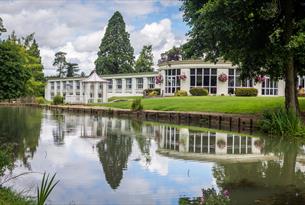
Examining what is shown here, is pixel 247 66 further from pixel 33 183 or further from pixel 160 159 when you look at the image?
pixel 33 183

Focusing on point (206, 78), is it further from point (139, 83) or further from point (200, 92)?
point (139, 83)

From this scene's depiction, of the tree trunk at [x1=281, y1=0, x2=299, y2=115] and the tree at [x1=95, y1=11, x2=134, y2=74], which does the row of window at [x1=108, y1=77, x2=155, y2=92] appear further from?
the tree trunk at [x1=281, y1=0, x2=299, y2=115]

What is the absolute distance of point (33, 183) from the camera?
992 cm

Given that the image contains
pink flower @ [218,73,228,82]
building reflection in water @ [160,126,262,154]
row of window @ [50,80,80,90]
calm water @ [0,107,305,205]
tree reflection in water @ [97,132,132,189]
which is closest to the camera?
calm water @ [0,107,305,205]

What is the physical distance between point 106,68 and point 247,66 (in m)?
56.5

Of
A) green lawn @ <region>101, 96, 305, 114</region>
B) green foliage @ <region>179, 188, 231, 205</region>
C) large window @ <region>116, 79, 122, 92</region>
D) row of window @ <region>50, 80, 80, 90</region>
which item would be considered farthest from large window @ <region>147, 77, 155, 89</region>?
green foliage @ <region>179, 188, 231, 205</region>

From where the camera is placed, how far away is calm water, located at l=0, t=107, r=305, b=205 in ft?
29.8

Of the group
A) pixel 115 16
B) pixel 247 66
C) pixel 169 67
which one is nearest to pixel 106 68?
pixel 115 16

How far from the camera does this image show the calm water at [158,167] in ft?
29.8

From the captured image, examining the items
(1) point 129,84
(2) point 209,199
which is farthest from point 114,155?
(1) point 129,84

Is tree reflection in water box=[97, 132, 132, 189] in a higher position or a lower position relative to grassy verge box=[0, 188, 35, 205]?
lower

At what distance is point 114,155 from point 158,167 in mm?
2439

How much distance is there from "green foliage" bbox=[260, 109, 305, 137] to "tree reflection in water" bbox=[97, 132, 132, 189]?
6.68m

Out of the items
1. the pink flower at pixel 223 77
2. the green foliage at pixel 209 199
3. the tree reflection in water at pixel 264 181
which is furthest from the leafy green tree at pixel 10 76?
the pink flower at pixel 223 77
